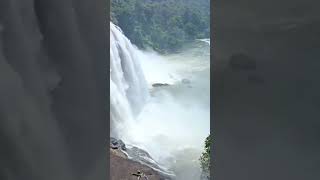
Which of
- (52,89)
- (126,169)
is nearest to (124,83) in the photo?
(126,169)

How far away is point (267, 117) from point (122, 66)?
4411 millimetres

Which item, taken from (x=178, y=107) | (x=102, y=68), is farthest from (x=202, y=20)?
(x=102, y=68)

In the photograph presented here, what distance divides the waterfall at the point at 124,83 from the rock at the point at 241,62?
3998 mm

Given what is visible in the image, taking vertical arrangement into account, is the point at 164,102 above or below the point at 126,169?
above

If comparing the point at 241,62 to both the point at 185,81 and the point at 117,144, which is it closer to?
the point at 117,144

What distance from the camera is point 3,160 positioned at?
3.14 feet

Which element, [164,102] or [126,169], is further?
[164,102]

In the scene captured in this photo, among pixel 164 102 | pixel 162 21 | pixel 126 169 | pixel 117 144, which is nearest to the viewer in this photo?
pixel 126 169

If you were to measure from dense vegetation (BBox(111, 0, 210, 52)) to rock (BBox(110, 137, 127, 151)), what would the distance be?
1.41 m

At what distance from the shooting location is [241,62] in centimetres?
101

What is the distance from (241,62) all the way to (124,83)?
441cm

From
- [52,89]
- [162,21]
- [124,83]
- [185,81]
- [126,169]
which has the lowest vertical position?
[126,169]

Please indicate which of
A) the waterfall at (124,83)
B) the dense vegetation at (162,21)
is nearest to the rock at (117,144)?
the waterfall at (124,83)

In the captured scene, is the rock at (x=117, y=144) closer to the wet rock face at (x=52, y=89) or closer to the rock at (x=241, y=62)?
the wet rock face at (x=52, y=89)
